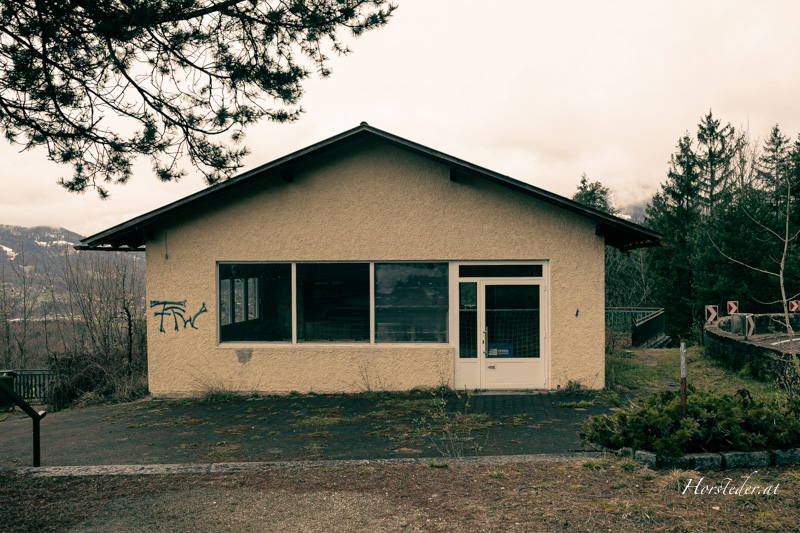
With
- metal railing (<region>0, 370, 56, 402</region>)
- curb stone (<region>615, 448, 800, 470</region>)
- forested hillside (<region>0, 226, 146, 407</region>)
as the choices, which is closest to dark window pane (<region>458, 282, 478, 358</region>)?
curb stone (<region>615, 448, 800, 470</region>)

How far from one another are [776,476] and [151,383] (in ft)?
31.9

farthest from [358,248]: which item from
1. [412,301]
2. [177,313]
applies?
[177,313]

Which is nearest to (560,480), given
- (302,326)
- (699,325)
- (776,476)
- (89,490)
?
(776,476)

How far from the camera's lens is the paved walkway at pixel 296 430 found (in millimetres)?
6762

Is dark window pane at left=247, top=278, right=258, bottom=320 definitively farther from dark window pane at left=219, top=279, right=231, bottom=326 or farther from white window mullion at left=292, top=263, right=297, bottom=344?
white window mullion at left=292, top=263, right=297, bottom=344

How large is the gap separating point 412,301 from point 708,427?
5.98 metres

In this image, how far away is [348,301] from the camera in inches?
427

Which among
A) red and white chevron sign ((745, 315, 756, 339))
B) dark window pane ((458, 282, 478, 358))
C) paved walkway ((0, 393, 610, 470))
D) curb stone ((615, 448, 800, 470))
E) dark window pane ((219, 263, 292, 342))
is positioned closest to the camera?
curb stone ((615, 448, 800, 470))

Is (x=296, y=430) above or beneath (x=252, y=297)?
beneath

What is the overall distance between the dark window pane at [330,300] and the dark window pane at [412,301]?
1.24ft

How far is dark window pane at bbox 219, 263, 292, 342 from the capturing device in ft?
35.9

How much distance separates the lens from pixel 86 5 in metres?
5.78

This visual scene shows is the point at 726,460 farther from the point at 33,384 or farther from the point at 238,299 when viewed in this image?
the point at 33,384

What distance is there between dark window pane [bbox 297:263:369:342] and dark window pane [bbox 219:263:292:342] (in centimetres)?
26
